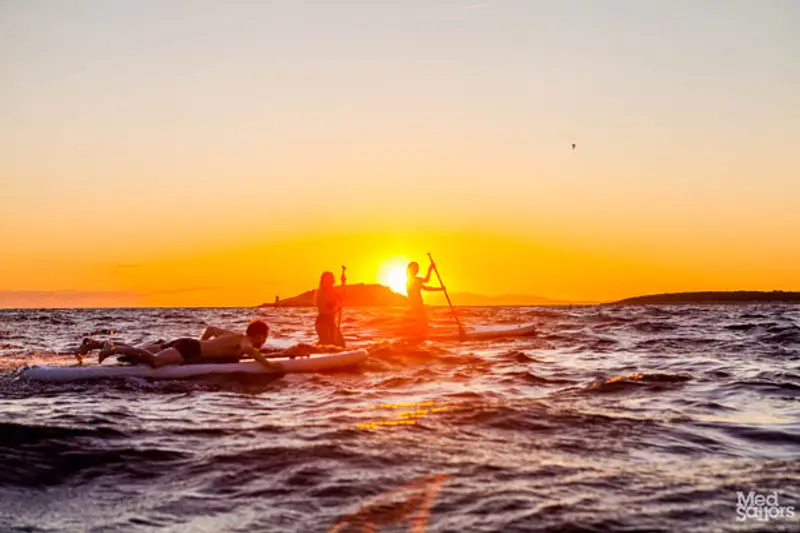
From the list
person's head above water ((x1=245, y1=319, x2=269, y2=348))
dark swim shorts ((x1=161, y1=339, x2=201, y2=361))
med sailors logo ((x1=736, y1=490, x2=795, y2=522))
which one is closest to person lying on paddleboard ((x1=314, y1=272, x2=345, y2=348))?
person's head above water ((x1=245, y1=319, x2=269, y2=348))

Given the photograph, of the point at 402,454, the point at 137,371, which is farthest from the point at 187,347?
the point at 402,454

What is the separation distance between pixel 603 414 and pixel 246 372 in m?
7.24

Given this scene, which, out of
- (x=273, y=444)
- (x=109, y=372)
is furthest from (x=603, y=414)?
(x=109, y=372)

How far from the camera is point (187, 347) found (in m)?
14.5

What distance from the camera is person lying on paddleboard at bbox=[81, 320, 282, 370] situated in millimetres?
13945

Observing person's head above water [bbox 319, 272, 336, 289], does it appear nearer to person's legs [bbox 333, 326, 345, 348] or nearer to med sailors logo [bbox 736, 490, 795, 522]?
person's legs [bbox 333, 326, 345, 348]

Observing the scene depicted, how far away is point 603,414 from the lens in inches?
415

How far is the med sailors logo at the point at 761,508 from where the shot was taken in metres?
5.92

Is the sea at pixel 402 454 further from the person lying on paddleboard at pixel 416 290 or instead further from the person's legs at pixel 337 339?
the person lying on paddleboard at pixel 416 290

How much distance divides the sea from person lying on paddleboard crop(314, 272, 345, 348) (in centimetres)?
315

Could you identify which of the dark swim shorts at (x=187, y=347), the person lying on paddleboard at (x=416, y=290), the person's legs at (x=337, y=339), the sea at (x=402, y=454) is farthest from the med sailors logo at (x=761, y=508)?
the person lying on paddleboard at (x=416, y=290)

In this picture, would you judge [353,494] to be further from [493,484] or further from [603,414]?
[603,414]

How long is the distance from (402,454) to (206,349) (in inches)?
299

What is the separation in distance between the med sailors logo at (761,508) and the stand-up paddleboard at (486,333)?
18145mm
